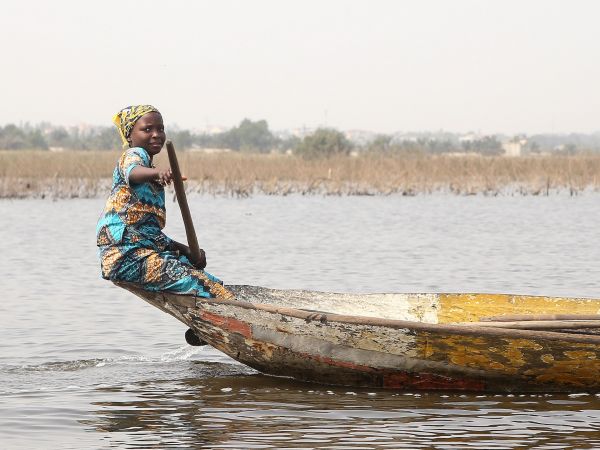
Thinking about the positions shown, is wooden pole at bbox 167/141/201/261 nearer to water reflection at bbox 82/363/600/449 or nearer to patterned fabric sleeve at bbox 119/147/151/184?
patterned fabric sleeve at bbox 119/147/151/184

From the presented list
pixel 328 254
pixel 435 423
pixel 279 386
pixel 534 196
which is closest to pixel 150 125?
pixel 279 386

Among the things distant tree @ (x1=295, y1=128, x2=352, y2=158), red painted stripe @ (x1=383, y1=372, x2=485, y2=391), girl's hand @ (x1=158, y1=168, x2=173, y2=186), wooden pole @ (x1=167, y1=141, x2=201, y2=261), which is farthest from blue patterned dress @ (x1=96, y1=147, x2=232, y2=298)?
distant tree @ (x1=295, y1=128, x2=352, y2=158)

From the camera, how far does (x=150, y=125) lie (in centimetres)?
677

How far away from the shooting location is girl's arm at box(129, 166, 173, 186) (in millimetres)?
6379

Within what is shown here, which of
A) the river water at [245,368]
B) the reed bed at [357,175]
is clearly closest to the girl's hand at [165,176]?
the river water at [245,368]

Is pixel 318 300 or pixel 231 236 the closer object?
pixel 318 300

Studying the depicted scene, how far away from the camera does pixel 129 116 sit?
680 centimetres

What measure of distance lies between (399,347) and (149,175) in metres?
1.52

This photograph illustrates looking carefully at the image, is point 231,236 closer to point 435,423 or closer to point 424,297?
point 424,297

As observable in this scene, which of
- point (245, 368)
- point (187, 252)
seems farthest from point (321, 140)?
point (187, 252)

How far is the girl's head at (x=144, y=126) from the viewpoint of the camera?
6770mm

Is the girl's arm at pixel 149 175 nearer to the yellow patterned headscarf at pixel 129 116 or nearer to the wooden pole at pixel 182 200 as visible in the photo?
the wooden pole at pixel 182 200

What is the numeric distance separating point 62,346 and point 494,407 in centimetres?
338

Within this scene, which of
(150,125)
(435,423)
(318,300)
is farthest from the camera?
(318,300)
